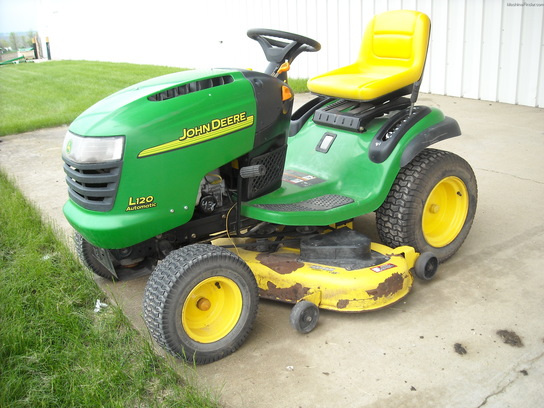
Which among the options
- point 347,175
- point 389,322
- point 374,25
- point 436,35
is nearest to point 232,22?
point 436,35

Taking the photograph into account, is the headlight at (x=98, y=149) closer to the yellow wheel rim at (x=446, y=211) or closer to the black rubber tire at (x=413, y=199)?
the black rubber tire at (x=413, y=199)

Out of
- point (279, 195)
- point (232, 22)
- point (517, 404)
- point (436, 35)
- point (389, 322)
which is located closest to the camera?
point (517, 404)

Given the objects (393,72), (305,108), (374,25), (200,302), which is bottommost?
(200,302)

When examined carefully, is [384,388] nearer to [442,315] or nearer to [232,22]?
[442,315]

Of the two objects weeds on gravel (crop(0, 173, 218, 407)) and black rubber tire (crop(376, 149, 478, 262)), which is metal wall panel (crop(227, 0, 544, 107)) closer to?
black rubber tire (crop(376, 149, 478, 262))

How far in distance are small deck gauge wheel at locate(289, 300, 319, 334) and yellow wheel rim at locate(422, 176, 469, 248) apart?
3.43 ft

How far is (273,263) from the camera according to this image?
9.75ft

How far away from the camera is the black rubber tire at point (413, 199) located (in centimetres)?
320

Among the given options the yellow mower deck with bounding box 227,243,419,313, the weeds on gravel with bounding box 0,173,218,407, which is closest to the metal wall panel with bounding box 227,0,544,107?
the yellow mower deck with bounding box 227,243,419,313

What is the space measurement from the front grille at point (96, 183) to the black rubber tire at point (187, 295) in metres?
0.37

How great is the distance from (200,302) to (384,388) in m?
0.87

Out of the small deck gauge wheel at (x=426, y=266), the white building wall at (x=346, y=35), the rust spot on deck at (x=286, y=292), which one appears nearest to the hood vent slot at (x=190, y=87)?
the rust spot on deck at (x=286, y=292)

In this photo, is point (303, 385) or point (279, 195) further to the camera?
point (279, 195)

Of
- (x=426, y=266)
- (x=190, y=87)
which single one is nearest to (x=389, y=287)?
(x=426, y=266)
